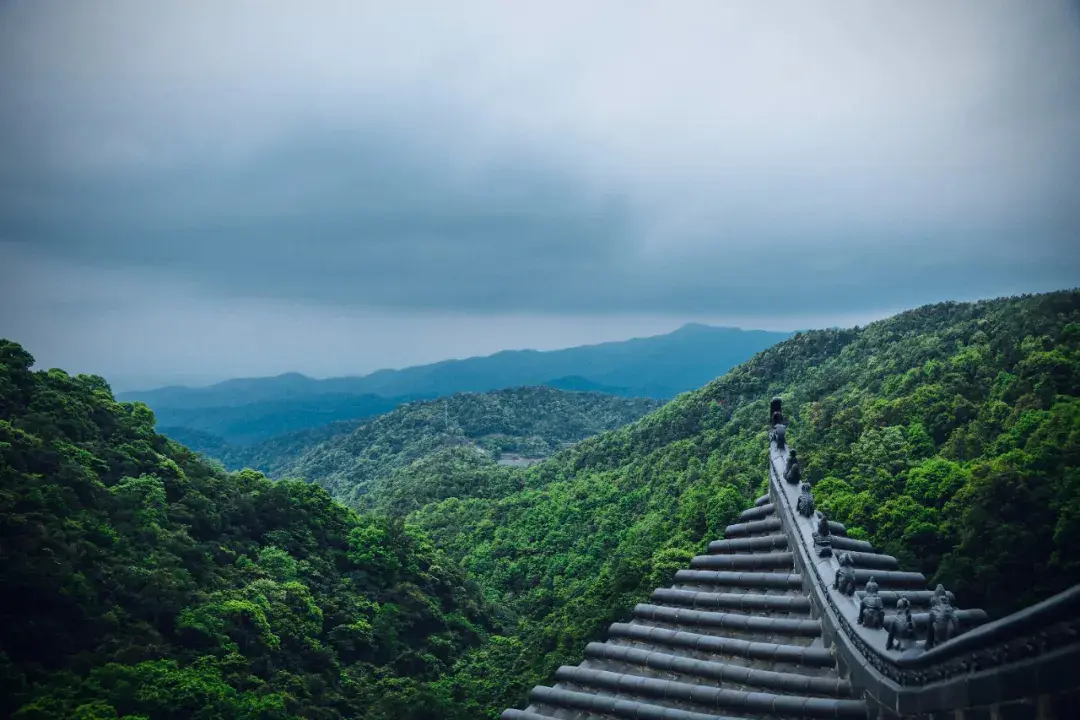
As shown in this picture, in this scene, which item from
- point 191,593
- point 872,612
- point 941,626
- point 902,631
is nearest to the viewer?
point 941,626

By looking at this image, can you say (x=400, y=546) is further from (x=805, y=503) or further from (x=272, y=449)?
(x=272, y=449)

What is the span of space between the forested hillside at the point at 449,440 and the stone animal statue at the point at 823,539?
60.2 m

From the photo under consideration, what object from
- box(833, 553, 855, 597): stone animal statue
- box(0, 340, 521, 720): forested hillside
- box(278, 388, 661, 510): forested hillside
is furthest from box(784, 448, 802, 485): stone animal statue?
box(278, 388, 661, 510): forested hillside

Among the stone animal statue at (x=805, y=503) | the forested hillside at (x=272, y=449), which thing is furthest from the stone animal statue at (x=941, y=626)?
the forested hillside at (x=272, y=449)

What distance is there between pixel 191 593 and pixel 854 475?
24.0 m

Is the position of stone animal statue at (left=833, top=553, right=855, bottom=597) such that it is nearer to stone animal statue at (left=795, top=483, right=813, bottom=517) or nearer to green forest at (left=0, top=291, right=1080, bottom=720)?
stone animal statue at (left=795, top=483, right=813, bottom=517)

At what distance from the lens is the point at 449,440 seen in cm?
10681

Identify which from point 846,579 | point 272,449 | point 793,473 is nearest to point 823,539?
point 846,579

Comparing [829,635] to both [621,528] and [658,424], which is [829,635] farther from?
[658,424]

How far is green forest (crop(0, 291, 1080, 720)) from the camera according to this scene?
65.2ft

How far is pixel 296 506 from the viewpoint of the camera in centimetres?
3597

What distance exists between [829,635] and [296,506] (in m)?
30.4

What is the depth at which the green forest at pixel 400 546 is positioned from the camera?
19.9 metres

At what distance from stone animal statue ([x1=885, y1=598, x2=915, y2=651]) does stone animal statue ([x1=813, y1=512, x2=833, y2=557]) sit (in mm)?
2844
